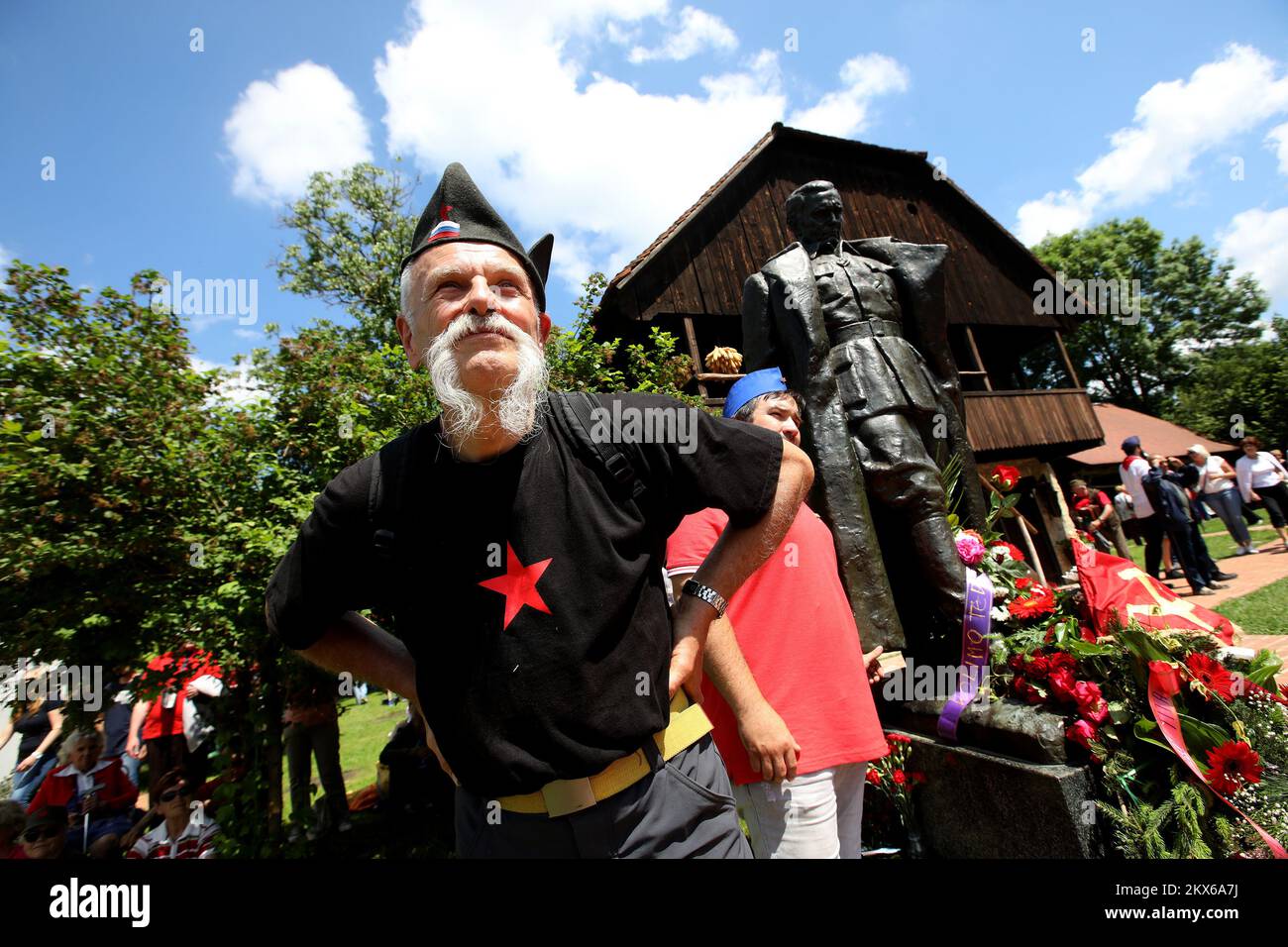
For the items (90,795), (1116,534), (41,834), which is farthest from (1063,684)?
(1116,534)

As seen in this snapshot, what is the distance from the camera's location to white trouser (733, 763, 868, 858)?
1.80 metres

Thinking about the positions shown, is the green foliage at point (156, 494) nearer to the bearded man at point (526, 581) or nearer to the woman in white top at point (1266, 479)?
the bearded man at point (526, 581)

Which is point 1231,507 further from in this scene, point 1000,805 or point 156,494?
point 156,494

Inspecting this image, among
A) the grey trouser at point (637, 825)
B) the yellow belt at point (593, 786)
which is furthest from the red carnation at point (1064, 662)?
the yellow belt at point (593, 786)

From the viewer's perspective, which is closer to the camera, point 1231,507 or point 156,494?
point 156,494

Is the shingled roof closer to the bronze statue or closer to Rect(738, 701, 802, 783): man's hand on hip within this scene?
the bronze statue

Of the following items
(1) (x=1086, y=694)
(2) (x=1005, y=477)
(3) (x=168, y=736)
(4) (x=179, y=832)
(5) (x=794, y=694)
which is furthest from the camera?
(3) (x=168, y=736)

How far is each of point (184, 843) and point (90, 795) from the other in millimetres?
1561

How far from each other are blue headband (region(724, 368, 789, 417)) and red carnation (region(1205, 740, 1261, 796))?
1.98 metres

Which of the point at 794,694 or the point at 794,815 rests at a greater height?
the point at 794,694

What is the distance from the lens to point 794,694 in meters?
1.94

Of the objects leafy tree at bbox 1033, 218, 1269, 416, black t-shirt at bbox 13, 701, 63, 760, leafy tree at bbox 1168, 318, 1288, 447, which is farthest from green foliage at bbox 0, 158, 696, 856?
leafy tree at bbox 1033, 218, 1269, 416

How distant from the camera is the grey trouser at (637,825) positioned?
1.21m
